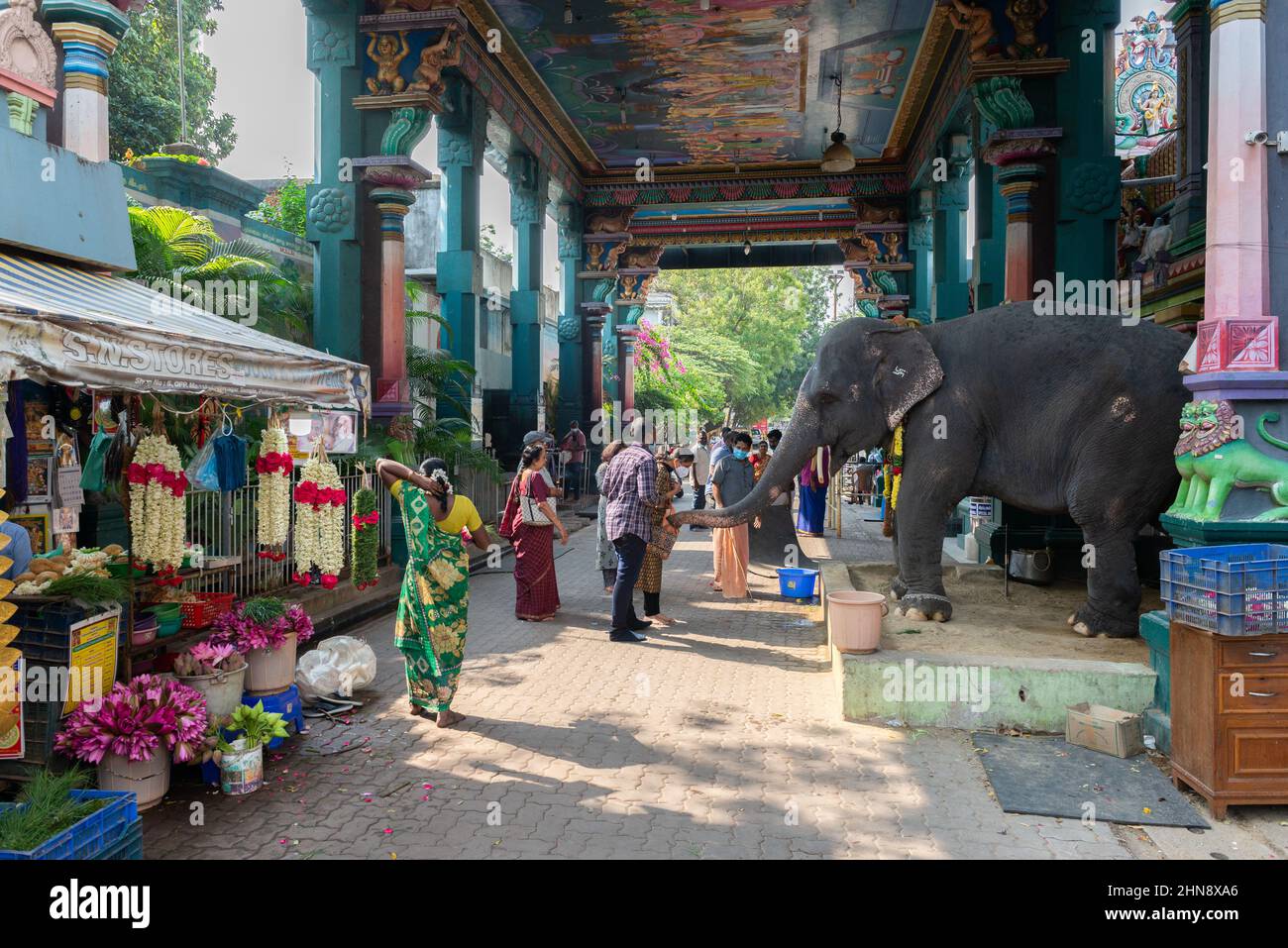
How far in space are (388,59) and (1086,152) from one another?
24.8ft

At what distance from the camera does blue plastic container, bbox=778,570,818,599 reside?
364 inches

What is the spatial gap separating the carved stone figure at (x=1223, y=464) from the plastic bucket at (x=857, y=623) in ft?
5.72

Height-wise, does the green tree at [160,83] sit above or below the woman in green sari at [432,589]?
above

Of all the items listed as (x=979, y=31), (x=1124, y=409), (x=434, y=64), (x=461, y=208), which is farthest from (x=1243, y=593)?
(x=461, y=208)

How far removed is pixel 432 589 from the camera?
5.38m

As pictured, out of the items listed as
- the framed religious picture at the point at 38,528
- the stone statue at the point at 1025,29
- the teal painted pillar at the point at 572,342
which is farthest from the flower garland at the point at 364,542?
the teal painted pillar at the point at 572,342

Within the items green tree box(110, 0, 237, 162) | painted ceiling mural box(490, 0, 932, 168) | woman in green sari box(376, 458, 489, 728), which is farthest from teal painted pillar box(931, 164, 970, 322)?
green tree box(110, 0, 237, 162)

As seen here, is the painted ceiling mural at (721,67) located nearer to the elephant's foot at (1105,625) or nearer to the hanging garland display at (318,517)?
the hanging garland display at (318,517)

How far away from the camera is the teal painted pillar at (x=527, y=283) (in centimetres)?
1541

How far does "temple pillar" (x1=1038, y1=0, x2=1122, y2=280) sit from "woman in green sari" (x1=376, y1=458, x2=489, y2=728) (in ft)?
22.7

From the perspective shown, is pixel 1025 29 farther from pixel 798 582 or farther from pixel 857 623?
pixel 857 623

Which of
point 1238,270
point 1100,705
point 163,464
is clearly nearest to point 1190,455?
point 1238,270

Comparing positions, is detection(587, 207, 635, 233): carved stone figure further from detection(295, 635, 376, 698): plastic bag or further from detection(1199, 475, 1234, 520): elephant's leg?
detection(1199, 475, 1234, 520): elephant's leg

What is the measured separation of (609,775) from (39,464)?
489cm
